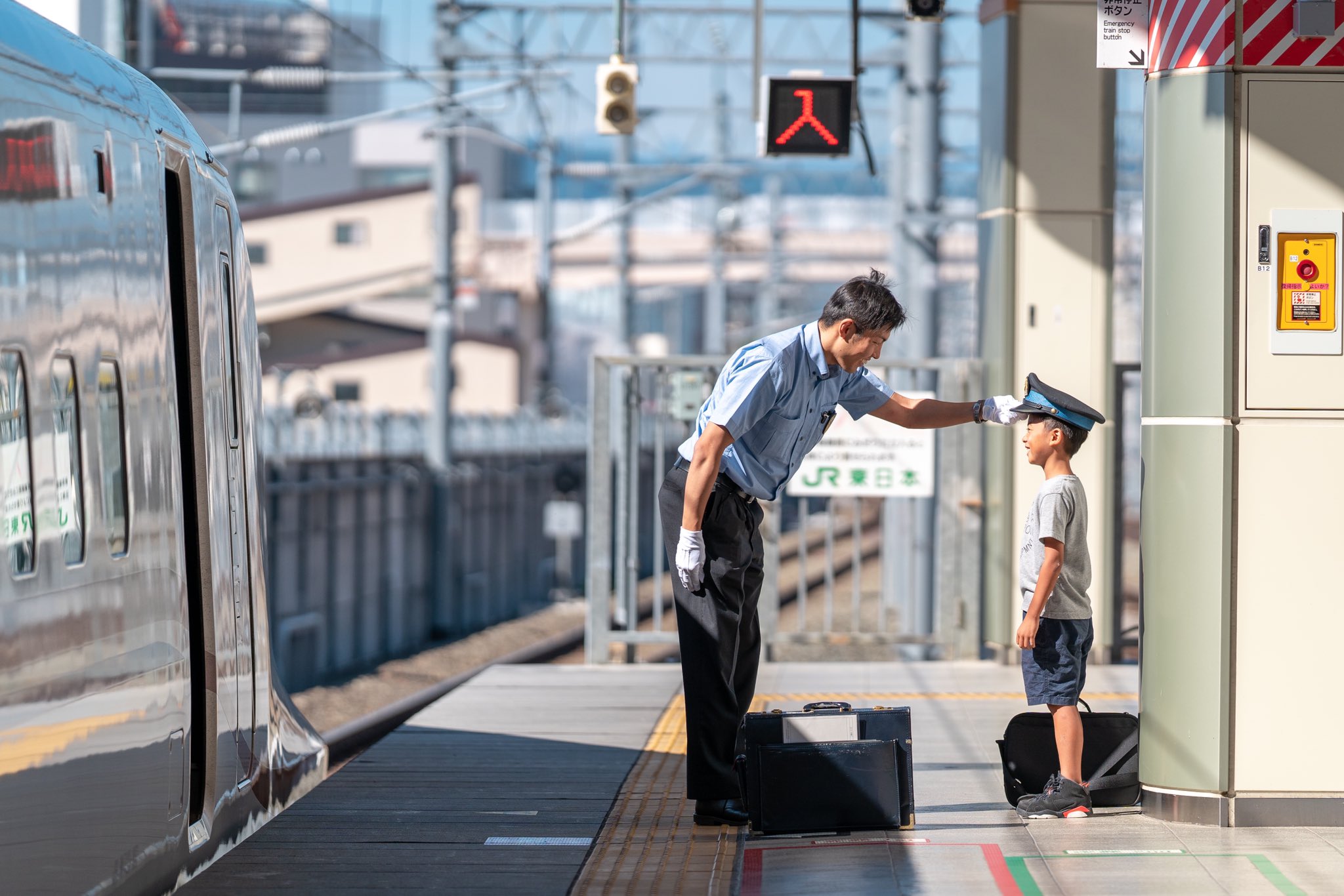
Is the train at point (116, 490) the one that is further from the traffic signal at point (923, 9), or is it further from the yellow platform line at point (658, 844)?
the traffic signal at point (923, 9)

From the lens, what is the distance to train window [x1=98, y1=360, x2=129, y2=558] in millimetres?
4477

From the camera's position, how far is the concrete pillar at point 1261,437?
519cm

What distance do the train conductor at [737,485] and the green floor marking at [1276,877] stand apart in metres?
1.59

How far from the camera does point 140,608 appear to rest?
4.68 meters

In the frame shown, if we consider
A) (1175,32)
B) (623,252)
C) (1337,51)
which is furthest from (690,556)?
(623,252)

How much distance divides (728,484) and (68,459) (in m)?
2.11

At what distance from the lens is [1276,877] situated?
4715 mm

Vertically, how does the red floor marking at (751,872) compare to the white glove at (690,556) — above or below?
below

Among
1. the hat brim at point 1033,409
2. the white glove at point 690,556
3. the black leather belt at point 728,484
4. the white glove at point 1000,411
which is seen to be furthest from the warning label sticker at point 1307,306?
the white glove at point 690,556

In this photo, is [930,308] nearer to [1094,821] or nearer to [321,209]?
[1094,821]

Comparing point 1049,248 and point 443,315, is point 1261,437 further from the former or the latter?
point 443,315

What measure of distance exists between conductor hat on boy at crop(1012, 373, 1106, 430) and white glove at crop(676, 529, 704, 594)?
1144 millimetres

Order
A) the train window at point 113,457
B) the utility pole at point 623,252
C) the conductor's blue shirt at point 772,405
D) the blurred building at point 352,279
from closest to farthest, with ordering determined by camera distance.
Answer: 1. the train window at point 113,457
2. the conductor's blue shirt at point 772,405
3. the utility pole at point 623,252
4. the blurred building at point 352,279

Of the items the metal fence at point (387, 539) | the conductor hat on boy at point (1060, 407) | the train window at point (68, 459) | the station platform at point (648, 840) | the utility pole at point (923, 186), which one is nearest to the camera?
the train window at point (68, 459)
